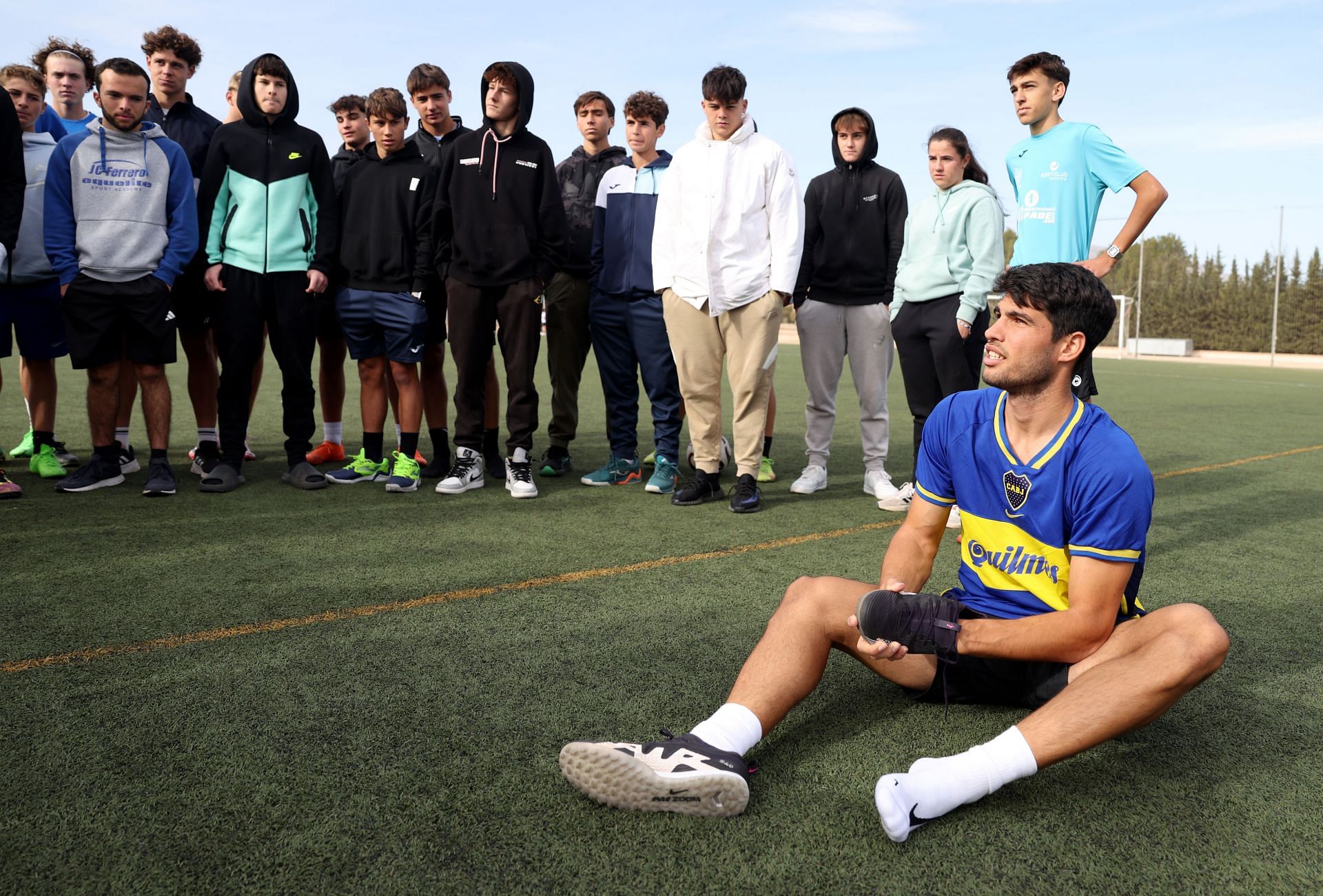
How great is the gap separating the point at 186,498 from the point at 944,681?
407cm

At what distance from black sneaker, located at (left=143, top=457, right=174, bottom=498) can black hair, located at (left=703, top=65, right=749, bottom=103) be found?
11.1 feet

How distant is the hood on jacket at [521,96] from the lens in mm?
5582

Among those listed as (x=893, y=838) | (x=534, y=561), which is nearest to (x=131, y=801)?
(x=893, y=838)

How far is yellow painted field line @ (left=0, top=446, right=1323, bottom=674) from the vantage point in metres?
2.92

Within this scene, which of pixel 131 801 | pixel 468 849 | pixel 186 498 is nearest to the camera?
pixel 468 849

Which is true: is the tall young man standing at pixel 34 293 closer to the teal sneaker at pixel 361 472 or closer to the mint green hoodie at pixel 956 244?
the teal sneaker at pixel 361 472

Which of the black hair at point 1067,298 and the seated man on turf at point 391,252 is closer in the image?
the black hair at point 1067,298

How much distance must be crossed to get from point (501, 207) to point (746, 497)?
6.74ft

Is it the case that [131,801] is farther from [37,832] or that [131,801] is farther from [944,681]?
[944,681]

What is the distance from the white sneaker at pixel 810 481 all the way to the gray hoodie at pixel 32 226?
4202 millimetres

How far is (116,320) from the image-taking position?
5.21 metres

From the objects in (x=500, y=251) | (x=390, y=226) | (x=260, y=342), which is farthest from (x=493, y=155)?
(x=260, y=342)

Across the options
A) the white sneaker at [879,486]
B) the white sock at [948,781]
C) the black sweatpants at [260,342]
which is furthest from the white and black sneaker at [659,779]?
the black sweatpants at [260,342]

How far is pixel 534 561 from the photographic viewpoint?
13.6 ft
